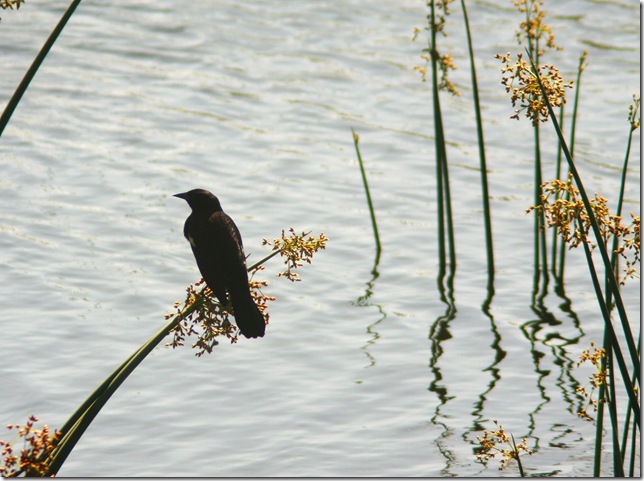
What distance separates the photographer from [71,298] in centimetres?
622

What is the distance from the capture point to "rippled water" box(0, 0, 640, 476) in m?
4.96

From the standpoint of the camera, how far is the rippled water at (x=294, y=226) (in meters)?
4.96

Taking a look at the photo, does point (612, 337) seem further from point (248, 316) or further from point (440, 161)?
point (440, 161)

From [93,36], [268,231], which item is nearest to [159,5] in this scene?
[93,36]

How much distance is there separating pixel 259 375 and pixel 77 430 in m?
2.97

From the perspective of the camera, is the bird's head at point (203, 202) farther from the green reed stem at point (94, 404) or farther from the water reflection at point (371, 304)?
the water reflection at point (371, 304)

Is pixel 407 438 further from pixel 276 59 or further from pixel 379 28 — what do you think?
pixel 379 28

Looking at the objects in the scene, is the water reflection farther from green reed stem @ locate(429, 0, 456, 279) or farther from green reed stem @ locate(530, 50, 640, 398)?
green reed stem @ locate(530, 50, 640, 398)

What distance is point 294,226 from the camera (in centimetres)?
721

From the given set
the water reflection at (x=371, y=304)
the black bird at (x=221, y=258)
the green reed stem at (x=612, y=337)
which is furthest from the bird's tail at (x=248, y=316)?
the water reflection at (x=371, y=304)

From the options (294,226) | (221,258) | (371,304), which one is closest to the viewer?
(221,258)

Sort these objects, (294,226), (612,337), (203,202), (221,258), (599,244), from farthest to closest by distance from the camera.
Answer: (294,226) < (203,202) < (221,258) < (612,337) < (599,244)

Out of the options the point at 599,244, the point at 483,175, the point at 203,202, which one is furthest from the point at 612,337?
the point at 483,175

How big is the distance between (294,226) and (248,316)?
4011 millimetres
